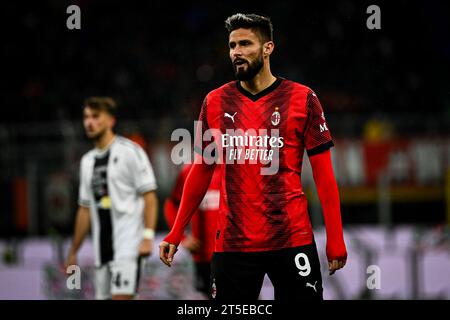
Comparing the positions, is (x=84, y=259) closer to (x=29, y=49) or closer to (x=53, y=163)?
(x=53, y=163)

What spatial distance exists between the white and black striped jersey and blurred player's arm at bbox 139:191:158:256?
59mm

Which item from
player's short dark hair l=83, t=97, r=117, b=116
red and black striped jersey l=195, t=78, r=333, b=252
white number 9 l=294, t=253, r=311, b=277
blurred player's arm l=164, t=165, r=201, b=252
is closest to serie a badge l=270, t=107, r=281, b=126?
red and black striped jersey l=195, t=78, r=333, b=252

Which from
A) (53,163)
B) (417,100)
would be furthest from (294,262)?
(417,100)

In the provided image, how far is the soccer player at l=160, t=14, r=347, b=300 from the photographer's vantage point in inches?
144

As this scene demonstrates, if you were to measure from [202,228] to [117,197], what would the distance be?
35.2 inches

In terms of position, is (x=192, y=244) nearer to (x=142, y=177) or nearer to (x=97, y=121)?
(x=142, y=177)

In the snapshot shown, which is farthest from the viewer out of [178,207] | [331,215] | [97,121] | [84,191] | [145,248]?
[178,207]

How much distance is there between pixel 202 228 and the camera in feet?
20.8

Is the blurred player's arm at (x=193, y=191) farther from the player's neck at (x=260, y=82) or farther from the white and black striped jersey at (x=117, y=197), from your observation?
the white and black striped jersey at (x=117, y=197)

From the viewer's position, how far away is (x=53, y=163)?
1315 centimetres

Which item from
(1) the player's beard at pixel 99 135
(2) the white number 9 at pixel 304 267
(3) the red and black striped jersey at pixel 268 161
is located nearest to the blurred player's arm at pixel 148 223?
(1) the player's beard at pixel 99 135

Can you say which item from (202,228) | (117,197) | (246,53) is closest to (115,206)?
(117,197)

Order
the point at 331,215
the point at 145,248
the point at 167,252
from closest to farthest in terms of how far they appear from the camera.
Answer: the point at 331,215
the point at 167,252
the point at 145,248

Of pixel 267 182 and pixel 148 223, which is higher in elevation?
pixel 267 182
